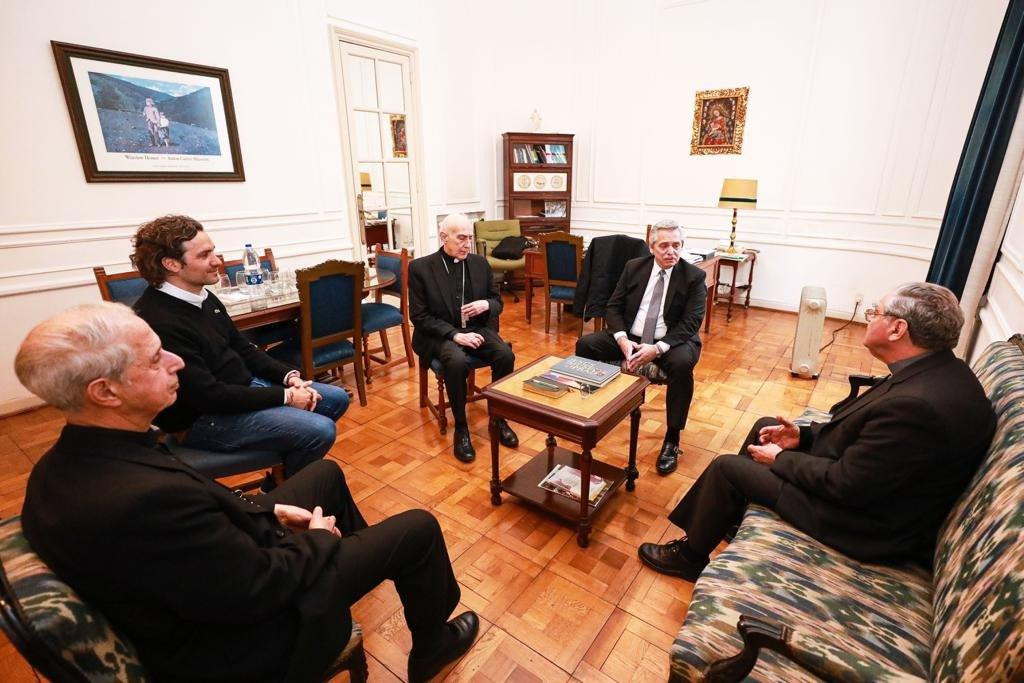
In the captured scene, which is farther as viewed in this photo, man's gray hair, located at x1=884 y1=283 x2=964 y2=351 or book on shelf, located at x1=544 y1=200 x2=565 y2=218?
book on shelf, located at x1=544 y1=200 x2=565 y2=218

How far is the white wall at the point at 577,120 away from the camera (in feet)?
9.87

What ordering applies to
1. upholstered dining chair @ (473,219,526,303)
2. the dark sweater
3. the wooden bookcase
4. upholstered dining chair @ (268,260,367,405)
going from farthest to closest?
the wooden bookcase < upholstered dining chair @ (473,219,526,303) < upholstered dining chair @ (268,260,367,405) < the dark sweater

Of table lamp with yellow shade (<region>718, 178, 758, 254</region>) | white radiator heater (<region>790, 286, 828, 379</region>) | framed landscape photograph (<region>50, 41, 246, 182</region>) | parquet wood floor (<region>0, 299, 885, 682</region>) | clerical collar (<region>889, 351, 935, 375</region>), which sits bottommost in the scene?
parquet wood floor (<region>0, 299, 885, 682</region>)

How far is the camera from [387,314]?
3.48 metres

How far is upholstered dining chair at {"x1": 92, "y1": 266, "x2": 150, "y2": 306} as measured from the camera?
8.41 feet

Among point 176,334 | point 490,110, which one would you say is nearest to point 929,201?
point 490,110

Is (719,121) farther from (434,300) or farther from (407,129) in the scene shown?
(434,300)

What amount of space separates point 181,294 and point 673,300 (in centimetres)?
225

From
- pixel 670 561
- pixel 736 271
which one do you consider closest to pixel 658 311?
pixel 670 561

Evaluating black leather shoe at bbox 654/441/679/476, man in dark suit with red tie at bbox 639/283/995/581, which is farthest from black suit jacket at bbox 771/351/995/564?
black leather shoe at bbox 654/441/679/476

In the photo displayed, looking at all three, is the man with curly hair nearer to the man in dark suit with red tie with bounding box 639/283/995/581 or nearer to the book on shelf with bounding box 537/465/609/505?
the book on shelf with bounding box 537/465/609/505

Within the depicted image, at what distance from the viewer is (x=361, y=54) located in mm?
4426

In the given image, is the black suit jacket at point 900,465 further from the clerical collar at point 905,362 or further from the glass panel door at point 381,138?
the glass panel door at point 381,138

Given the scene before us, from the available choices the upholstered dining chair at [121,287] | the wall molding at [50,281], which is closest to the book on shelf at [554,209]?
the wall molding at [50,281]
